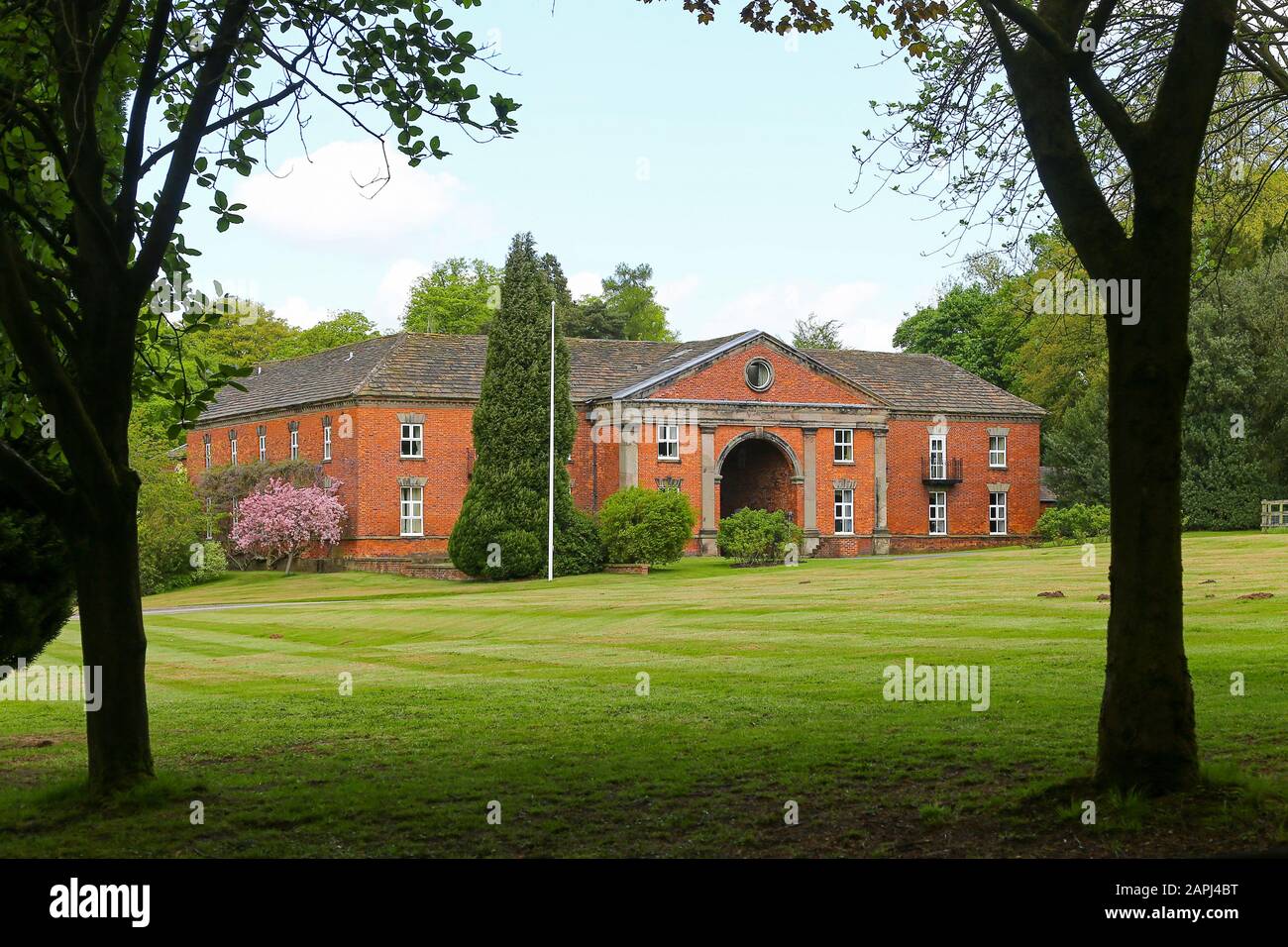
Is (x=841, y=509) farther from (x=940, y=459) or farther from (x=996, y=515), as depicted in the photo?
(x=996, y=515)

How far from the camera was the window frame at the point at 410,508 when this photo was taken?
57094 mm

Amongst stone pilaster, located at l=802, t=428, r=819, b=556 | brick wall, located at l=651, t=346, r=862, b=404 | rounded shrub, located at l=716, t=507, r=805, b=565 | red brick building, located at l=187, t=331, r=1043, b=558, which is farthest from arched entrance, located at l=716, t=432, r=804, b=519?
rounded shrub, located at l=716, t=507, r=805, b=565

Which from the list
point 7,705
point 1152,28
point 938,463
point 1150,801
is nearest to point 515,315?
point 938,463

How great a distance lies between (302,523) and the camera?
184 ft

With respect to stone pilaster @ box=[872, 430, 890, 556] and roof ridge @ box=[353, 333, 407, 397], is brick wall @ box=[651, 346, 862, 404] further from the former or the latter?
roof ridge @ box=[353, 333, 407, 397]

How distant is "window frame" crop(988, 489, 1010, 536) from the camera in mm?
67375

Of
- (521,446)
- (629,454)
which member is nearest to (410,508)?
(629,454)

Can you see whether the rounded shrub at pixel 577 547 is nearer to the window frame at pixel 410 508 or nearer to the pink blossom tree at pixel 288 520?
the window frame at pixel 410 508

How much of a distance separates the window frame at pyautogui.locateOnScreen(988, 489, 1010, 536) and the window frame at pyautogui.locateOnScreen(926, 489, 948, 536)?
8.39 feet

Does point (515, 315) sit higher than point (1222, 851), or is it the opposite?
point (515, 315)

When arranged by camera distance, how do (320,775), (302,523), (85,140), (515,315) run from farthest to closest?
(302,523)
(515,315)
(320,775)
(85,140)

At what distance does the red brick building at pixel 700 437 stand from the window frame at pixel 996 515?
0.07 meters
